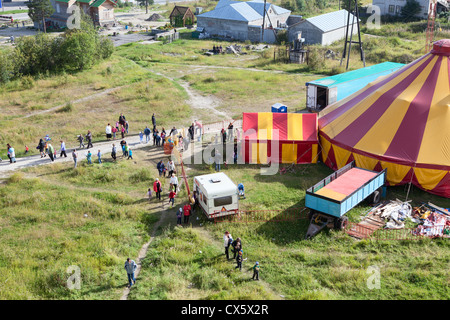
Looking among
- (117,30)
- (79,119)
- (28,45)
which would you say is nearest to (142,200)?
(79,119)

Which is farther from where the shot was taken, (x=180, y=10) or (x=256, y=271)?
(x=180, y=10)

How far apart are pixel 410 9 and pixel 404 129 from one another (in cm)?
5900

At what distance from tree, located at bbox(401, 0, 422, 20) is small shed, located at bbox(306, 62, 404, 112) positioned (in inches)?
1673

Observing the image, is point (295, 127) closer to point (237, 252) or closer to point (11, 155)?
point (237, 252)

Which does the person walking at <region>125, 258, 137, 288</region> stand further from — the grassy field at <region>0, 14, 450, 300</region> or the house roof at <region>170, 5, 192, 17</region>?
the house roof at <region>170, 5, 192, 17</region>

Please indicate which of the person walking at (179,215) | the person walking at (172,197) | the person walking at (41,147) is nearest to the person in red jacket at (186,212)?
the person walking at (179,215)

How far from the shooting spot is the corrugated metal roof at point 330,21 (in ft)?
201

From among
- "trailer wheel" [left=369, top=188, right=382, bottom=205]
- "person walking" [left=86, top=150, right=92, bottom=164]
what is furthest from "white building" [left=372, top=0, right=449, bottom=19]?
"person walking" [left=86, top=150, right=92, bottom=164]

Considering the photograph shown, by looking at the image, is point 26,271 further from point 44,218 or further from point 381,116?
point 381,116

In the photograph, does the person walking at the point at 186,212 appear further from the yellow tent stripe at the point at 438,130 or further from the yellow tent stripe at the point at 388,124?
the yellow tent stripe at the point at 438,130

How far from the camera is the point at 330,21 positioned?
63.5 meters

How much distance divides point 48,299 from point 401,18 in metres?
75.2

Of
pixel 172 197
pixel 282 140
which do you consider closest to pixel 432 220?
pixel 282 140

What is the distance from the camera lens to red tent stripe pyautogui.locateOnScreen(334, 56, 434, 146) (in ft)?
82.2
